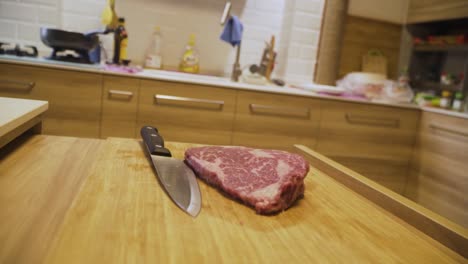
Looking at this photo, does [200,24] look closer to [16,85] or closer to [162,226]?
[16,85]

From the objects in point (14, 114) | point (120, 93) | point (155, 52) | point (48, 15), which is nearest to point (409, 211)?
point (14, 114)

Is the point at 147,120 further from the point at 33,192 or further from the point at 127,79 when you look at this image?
the point at 33,192

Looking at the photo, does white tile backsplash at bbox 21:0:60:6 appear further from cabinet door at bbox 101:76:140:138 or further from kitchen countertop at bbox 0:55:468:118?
cabinet door at bbox 101:76:140:138

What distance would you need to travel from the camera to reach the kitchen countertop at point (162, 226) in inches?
20.8

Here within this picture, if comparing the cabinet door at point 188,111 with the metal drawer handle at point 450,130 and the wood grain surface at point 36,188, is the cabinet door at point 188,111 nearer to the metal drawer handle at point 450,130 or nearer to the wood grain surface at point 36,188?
the wood grain surface at point 36,188

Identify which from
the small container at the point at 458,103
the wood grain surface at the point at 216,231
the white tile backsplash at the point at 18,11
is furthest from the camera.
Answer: the small container at the point at 458,103

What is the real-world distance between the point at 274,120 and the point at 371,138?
0.70 m

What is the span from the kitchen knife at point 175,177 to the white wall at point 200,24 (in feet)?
6.45

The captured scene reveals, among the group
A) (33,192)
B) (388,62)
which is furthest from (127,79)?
(388,62)

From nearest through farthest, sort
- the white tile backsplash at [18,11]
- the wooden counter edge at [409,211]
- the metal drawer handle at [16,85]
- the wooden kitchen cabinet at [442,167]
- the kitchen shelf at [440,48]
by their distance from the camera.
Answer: the wooden counter edge at [409,211] < the metal drawer handle at [16,85] < the wooden kitchen cabinet at [442,167] < the white tile backsplash at [18,11] < the kitchen shelf at [440,48]

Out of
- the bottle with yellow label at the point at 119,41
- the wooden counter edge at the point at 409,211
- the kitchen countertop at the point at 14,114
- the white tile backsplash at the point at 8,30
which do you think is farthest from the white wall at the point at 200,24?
the wooden counter edge at the point at 409,211

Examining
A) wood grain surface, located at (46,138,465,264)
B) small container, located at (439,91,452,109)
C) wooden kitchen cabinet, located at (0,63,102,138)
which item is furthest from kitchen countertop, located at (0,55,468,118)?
wood grain surface, located at (46,138,465,264)

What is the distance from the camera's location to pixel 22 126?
0.98m

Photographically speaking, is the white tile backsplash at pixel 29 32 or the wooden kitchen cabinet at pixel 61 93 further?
the white tile backsplash at pixel 29 32
